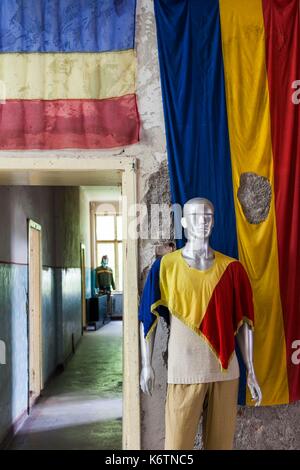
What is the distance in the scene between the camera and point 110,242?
16.5m

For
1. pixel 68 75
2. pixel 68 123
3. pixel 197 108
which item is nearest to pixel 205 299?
pixel 197 108

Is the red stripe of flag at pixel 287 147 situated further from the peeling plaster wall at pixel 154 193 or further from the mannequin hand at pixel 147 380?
the mannequin hand at pixel 147 380

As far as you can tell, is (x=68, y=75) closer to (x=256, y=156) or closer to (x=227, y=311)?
(x=256, y=156)

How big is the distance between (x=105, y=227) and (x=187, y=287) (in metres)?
14.0

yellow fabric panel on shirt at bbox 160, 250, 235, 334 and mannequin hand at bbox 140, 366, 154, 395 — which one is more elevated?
yellow fabric panel on shirt at bbox 160, 250, 235, 334

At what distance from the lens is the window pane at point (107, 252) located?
16.4m

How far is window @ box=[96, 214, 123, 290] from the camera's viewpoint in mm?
16344

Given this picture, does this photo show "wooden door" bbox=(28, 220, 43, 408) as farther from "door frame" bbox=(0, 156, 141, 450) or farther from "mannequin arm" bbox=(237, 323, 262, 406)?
"mannequin arm" bbox=(237, 323, 262, 406)

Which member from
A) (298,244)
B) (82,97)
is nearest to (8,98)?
(82,97)

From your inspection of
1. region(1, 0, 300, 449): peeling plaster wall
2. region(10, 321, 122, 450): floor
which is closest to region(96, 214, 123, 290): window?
region(10, 321, 122, 450): floor

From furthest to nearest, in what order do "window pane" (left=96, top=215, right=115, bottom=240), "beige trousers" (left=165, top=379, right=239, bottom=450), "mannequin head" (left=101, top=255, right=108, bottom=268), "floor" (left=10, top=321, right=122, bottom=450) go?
"window pane" (left=96, top=215, right=115, bottom=240) < "mannequin head" (left=101, top=255, right=108, bottom=268) < "floor" (left=10, top=321, right=122, bottom=450) < "beige trousers" (left=165, top=379, right=239, bottom=450)

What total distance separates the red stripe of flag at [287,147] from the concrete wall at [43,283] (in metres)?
2.29

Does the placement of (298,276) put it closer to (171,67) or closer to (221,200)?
(221,200)

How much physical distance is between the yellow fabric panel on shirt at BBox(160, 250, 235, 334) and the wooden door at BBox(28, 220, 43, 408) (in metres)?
3.44
